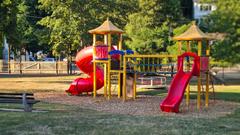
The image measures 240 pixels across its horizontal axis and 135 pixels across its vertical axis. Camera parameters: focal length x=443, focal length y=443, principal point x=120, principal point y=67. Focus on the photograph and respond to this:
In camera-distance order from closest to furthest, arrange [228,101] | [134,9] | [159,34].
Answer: [228,101] < [134,9] < [159,34]

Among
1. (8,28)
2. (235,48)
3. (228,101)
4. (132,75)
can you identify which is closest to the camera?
(228,101)

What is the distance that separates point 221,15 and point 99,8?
11103 mm

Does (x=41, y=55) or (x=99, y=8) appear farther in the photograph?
(x=41, y=55)

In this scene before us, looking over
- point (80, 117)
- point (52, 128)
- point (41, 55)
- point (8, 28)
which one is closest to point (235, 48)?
point (8, 28)

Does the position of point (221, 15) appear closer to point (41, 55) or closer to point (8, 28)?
point (8, 28)

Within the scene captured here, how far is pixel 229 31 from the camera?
3234cm

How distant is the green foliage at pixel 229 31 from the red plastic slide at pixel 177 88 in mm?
15860

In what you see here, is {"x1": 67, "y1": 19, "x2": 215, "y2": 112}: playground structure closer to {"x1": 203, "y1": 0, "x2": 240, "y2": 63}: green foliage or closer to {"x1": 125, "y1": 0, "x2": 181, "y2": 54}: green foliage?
{"x1": 203, "y1": 0, "x2": 240, "y2": 63}: green foliage

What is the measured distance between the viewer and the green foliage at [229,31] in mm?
32062

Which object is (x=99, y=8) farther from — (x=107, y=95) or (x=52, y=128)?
(x=52, y=128)

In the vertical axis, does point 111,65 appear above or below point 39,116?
above

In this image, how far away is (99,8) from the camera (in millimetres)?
38750

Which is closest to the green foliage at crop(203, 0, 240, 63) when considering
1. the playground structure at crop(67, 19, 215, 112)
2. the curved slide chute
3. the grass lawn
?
the playground structure at crop(67, 19, 215, 112)

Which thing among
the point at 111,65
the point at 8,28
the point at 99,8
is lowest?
the point at 111,65
